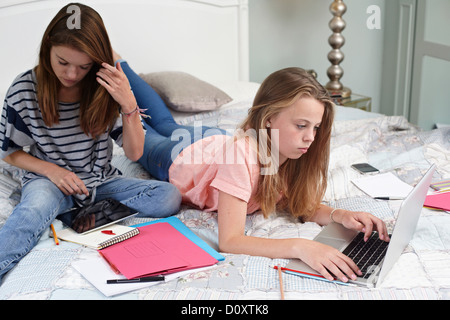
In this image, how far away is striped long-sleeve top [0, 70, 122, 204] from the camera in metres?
1.47

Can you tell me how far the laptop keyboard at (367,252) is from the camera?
43.1 inches

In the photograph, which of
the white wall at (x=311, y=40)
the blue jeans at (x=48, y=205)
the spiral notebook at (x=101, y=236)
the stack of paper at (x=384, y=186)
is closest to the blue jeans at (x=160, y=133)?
the blue jeans at (x=48, y=205)

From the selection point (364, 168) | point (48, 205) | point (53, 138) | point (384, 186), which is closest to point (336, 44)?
point (364, 168)

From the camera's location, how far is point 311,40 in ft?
10.6

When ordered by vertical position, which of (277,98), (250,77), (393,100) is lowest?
(393,100)

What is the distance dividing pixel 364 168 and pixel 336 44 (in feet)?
4.28

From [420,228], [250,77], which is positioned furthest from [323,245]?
[250,77]

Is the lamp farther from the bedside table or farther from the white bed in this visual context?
the white bed

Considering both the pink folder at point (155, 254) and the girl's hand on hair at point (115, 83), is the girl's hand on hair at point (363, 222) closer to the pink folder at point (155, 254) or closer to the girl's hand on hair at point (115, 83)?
the pink folder at point (155, 254)

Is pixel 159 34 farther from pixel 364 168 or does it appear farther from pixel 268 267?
pixel 268 267

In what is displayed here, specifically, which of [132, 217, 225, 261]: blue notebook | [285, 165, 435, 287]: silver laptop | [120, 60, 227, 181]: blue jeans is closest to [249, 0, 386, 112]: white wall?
[120, 60, 227, 181]: blue jeans

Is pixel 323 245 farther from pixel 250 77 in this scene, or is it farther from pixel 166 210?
pixel 250 77
